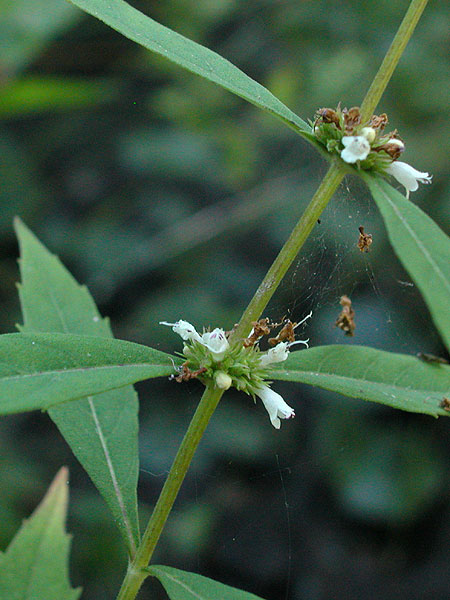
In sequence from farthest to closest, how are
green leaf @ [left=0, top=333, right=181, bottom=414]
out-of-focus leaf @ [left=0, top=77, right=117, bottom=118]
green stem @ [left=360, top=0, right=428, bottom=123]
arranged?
out-of-focus leaf @ [left=0, top=77, right=117, bottom=118] < green stem @ [left=360, top=0, right=428, bottom=123] < green leaf @ [left=0, top=333, right=181, bottom=414]

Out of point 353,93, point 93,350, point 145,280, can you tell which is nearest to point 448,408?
point 93,350

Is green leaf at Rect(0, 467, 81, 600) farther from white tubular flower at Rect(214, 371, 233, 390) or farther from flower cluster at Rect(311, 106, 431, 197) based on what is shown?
flower cluster at Rect(311, 106, 431, 197)

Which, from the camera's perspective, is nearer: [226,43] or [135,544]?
[135,544]

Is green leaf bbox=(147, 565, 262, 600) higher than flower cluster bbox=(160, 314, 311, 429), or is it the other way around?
flower cluster bbox=(160, 314, 311, 429)

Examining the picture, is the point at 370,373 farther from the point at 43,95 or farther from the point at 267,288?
the point at 43,95

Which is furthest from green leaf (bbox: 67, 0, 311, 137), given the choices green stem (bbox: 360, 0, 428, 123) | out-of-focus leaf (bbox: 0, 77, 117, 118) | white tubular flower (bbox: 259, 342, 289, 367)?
out-of-focus leaf (bbox: 0, 77, 117, 118)

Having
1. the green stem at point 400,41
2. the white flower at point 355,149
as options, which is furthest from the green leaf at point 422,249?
the green stem at point 400,41

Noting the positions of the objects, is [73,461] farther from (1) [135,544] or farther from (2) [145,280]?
(1) [135,544]
